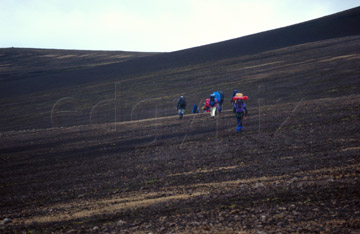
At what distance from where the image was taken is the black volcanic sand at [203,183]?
6145 mm

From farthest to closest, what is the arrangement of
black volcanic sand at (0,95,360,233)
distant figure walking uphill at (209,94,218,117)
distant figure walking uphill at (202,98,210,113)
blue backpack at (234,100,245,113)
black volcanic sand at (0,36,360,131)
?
black volcanic sand at (0,36,360,131) → distant figure walking uphill at (202,98,210,113) → distant figure walking uphill at (209,94,218,117) → blue backpack at (234,100,245,113) → black volcanic sand at (0,95,360,233)

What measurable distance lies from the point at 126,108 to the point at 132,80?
19.8 metres

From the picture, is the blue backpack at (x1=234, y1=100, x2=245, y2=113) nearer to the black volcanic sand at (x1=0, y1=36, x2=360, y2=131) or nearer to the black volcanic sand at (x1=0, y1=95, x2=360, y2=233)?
the black volcanic sand at (x1=0, y1=95, x2=360, y2=233)

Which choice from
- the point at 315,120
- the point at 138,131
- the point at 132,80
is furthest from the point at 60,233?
the point at 132,80

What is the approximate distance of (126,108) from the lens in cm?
3850

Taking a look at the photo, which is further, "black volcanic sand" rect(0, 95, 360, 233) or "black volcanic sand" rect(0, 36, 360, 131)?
"black volcanic sand" rect(0, 36, 360, 131)

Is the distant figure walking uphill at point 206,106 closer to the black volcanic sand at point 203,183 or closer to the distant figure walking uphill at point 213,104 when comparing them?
the distant figure walking uphill at point 213,104

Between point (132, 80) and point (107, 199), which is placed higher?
point (132, 80)

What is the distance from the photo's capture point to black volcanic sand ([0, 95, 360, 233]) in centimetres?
614

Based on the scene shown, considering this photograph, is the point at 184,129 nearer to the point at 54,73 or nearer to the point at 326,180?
the point at 326,180

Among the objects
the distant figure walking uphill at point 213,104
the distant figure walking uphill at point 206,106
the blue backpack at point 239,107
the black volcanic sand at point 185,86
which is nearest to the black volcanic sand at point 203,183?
the blue backpack at point 239,107

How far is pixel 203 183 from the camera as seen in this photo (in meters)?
8.74

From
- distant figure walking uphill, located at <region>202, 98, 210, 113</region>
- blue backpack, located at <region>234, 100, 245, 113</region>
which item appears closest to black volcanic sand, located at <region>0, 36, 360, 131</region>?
distant figure walking uphill, located at <region>202, 98, 210, 113</region>

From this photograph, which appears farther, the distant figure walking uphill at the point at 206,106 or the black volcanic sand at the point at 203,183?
the distant figure walking uphill at the point at 206,106
